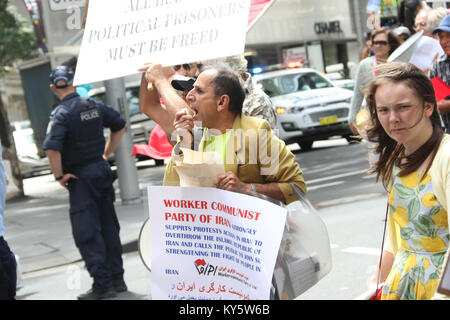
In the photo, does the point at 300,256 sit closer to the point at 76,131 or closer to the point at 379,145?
the point at 379,145

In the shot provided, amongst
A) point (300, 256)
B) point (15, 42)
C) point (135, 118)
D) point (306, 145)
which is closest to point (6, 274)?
point (300, 256)

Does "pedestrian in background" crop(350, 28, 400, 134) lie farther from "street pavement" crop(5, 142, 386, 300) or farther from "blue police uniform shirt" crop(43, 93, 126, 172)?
"blue police uniform shirt" crop(43, 93, 126, 172)

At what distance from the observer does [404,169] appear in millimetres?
2662

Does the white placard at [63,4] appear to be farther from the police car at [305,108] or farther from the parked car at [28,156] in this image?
the parked car at [28,156]

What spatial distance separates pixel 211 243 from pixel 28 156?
19.6 meters

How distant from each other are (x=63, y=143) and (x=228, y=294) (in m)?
4.05

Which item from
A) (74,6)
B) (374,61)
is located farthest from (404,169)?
(374,61)

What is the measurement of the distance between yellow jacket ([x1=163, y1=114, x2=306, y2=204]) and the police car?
12512mm

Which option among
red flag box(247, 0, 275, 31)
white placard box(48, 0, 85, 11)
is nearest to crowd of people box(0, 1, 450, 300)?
red flag box(247, 0, 275, 31)

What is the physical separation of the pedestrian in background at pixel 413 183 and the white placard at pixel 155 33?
58 centimetres

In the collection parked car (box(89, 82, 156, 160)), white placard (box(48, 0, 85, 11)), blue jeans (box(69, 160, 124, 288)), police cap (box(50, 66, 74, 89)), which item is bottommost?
parked car (box(89, 82, 156, 160))

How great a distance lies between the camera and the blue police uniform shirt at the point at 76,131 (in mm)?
6562

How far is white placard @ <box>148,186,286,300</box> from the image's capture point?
2775 millimetres
